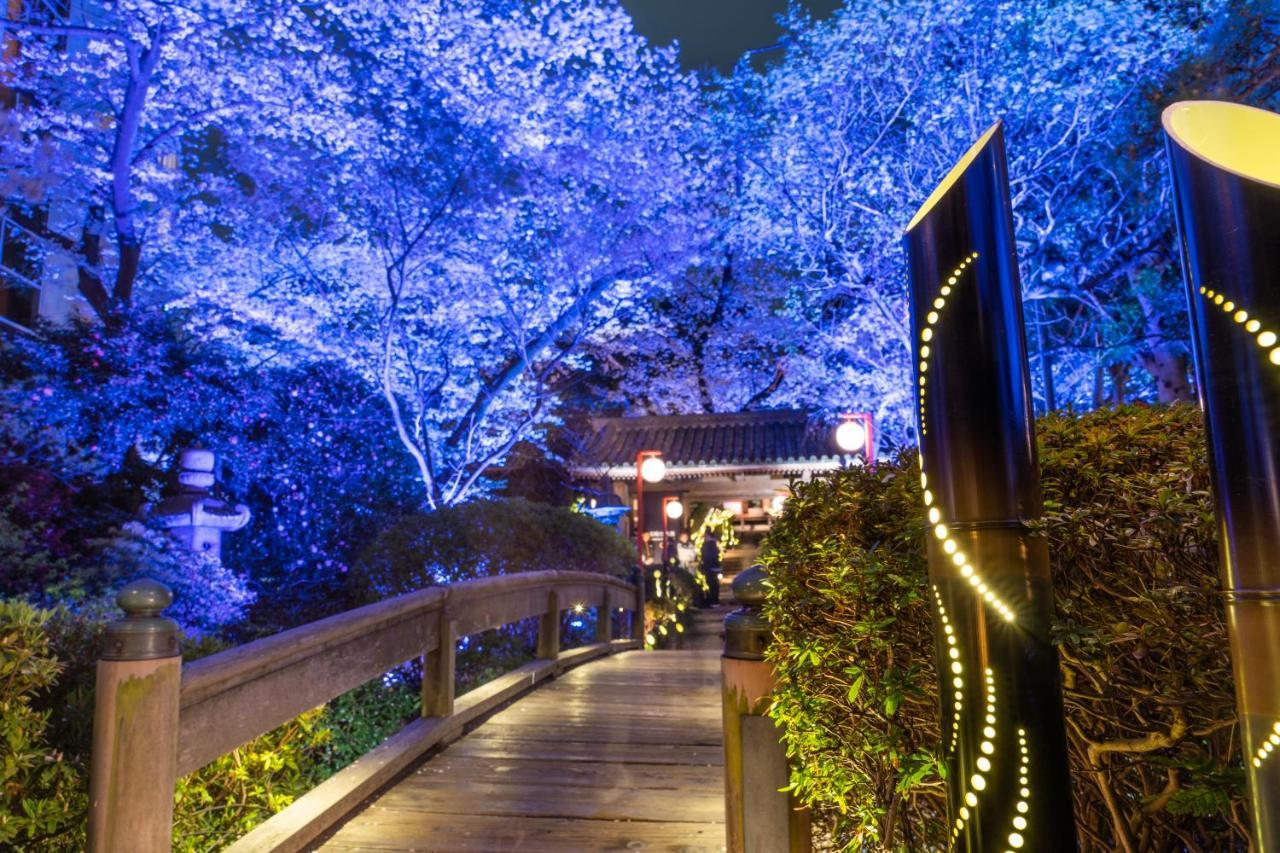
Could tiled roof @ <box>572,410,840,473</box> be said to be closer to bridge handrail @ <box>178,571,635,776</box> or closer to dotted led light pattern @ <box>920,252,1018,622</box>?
bridge handrail @ <box>178,571,635,776</box>

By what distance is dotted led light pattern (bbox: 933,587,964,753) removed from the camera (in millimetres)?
1477

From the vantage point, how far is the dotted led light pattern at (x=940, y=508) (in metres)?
1.42

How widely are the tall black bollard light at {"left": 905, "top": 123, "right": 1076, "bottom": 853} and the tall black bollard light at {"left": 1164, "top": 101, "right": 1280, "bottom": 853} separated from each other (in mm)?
298

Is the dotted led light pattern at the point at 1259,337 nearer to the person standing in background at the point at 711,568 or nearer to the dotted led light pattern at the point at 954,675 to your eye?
the dotted led light pattern at the point at 954,675

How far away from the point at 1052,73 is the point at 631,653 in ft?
38.1

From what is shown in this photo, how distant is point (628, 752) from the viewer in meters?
4.39

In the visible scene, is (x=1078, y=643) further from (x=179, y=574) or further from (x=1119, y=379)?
(x=1119, y=379)

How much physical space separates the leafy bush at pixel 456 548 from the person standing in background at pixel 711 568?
1072cm

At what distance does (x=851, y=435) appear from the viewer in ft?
37.2

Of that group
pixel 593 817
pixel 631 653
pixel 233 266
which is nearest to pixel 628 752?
pixel 593 817

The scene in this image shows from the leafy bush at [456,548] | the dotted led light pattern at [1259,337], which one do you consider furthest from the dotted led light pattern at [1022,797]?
the leafy bush at [456,548]

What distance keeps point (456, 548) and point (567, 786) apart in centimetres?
512

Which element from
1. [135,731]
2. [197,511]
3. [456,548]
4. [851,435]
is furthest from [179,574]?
[851,435]

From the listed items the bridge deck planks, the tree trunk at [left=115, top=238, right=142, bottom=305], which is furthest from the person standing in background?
the bridge deck planks
